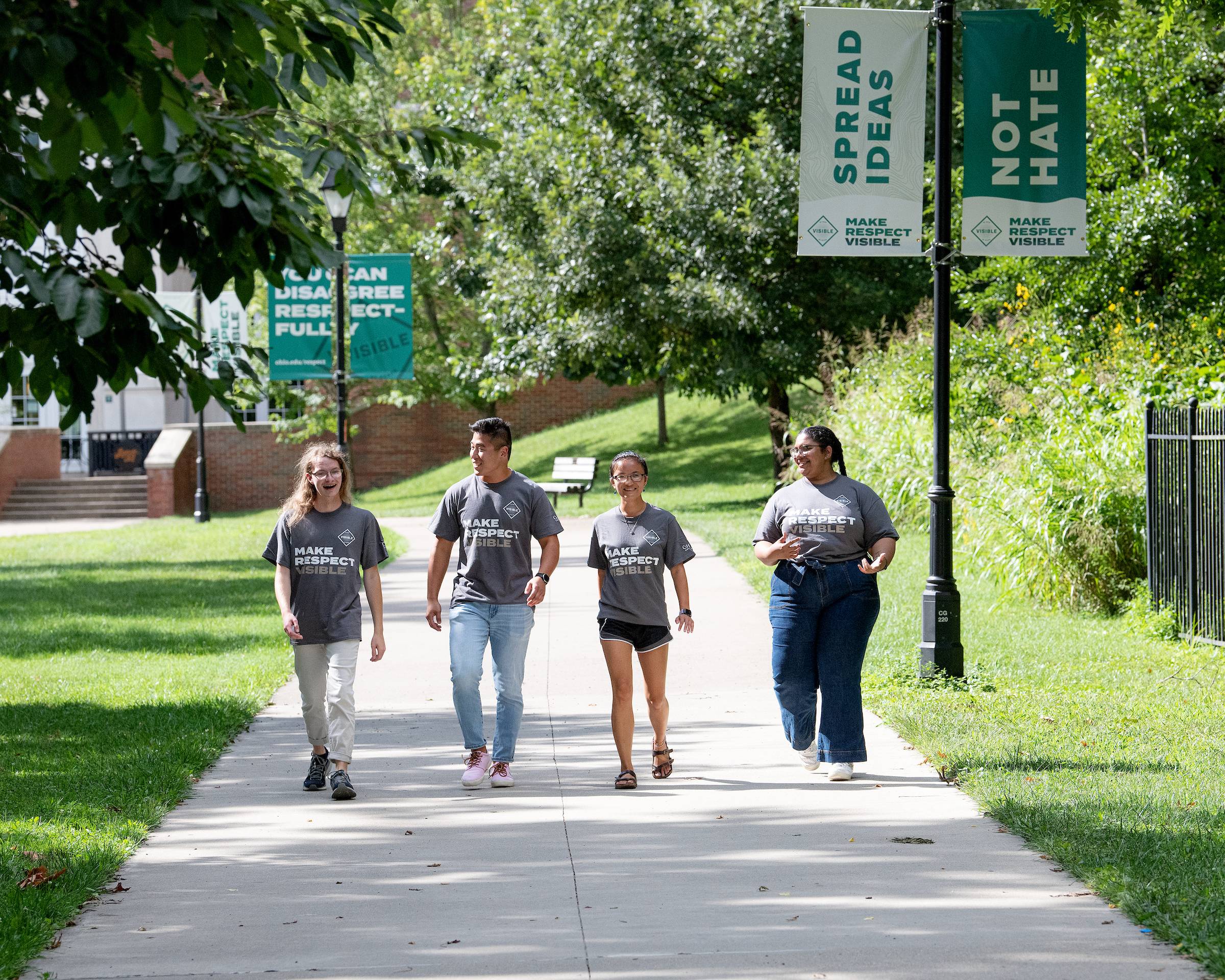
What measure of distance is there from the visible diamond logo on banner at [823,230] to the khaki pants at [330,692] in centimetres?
424

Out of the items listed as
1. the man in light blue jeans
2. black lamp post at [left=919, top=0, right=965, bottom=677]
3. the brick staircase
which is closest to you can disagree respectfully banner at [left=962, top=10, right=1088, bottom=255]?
black lamp post at [left=919, top=0, right=965, bottom=677]

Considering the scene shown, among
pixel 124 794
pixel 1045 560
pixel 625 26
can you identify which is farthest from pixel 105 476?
pixel 124 794

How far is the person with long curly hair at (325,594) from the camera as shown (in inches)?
286

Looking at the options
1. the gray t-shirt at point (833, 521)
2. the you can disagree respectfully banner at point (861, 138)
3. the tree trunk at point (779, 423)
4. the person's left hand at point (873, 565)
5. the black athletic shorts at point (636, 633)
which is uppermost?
the you can disagree respectfully banner at point (861, 138)

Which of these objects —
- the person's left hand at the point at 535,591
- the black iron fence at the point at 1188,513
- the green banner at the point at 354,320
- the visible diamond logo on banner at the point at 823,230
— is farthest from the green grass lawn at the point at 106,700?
the black iron fence at the point at 1188,513

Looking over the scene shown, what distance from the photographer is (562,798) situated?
714cm

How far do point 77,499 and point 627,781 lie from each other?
32.7m

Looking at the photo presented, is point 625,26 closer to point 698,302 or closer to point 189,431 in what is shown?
point 698,302

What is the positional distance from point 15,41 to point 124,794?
4428 millimetres

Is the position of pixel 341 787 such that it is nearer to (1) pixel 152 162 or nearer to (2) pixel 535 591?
(2) pixel 535 591

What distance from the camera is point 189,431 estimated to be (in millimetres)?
37750

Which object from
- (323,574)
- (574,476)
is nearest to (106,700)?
(323,574)

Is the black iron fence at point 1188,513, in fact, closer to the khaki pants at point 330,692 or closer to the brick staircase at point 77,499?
the khaki pants at point 330,692

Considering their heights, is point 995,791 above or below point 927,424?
below
